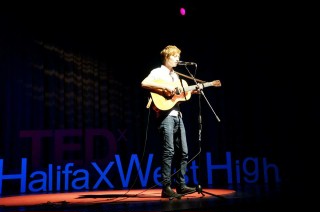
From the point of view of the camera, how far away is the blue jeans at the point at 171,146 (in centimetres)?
312

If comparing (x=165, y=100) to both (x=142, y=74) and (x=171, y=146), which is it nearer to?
(x=171, y=146)

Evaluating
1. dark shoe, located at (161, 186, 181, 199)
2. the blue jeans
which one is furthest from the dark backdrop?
dark shoe, located at (161, 186, 181, 199)

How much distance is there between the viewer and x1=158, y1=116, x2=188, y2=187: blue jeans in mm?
3117

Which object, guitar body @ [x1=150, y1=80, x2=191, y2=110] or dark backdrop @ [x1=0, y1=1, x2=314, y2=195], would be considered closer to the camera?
guitar body @ [x1=150, y1=80, x2=191, y2=110]

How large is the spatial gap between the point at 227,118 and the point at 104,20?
260 centimetres

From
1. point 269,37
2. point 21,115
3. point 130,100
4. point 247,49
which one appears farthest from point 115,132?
point 269,37

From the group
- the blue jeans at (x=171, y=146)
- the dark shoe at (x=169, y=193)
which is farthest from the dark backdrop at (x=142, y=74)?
the dark shoe at (x=169, y=193)

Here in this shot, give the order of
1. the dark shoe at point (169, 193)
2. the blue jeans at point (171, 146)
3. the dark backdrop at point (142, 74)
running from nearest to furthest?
the dark shoe at point (169, 193), the blue jeans at point (171, 146), the dark backdrop at point (142, 74)

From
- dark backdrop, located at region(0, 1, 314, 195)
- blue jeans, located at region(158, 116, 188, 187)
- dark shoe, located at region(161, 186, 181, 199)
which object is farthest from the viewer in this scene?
dark backdrop, located at region(0, 1, 314, 195)

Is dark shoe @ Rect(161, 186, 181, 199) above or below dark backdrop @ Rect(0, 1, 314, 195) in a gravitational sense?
below

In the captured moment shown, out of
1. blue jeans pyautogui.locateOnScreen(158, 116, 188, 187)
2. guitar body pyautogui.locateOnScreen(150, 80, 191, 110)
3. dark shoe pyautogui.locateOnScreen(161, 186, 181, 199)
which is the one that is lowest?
dark shoe pyautogui.locateOnScreen(161, 186, 181, 199)

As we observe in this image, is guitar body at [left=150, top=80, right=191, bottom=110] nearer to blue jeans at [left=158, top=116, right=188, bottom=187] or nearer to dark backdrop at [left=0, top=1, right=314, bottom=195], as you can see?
blue jeans at [left=158, top=116, right=188, bottom=187]

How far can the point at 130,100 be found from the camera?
5426mm

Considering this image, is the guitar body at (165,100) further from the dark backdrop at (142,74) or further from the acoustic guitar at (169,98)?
the dark backdrop at (142,74)
